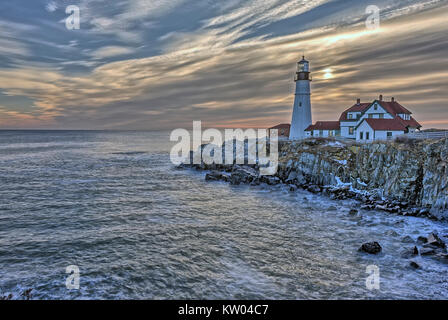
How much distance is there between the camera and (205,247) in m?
18.2

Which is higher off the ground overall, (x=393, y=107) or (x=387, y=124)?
(x=393, y=107)

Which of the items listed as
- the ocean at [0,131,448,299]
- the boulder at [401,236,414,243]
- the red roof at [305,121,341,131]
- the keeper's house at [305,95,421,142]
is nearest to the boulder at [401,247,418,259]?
the ocean at [0,131,448,299]

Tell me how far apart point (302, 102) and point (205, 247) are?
164 ft

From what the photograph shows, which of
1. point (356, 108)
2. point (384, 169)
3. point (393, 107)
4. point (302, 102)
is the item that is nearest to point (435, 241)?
point (384, 169)

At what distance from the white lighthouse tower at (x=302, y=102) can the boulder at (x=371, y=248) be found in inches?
1781

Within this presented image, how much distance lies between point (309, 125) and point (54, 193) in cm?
5117

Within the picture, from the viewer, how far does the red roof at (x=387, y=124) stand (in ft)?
146

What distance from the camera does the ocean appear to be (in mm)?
13305

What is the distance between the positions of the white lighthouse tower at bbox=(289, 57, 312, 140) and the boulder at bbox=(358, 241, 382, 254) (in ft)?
148

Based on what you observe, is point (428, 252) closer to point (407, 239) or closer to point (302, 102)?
point (407, 239)

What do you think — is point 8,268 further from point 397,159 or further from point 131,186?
point 397,159

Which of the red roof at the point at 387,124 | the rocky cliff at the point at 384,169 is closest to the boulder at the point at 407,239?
the rocky cliff at the point at 384,169

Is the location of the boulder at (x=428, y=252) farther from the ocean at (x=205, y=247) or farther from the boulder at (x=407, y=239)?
the boulder at (x=407, y=239)
